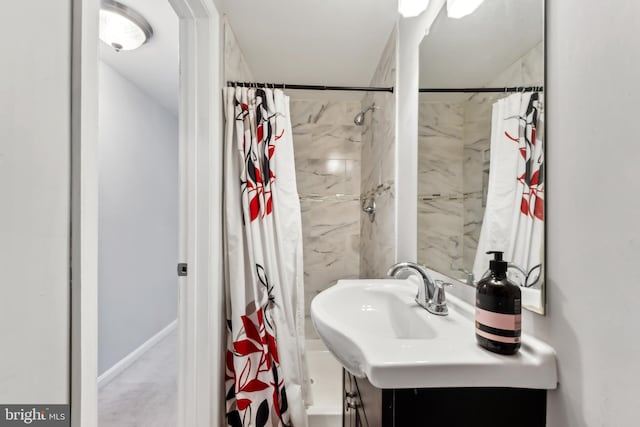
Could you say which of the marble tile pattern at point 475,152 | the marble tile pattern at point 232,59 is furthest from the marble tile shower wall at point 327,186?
the marble tile pattern at point 475,152

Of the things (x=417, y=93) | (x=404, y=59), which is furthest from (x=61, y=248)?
(x=404, y=59)

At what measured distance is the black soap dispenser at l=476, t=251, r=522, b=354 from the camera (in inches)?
22.7

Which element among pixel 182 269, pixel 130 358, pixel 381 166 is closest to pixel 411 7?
A: pixel 381 166

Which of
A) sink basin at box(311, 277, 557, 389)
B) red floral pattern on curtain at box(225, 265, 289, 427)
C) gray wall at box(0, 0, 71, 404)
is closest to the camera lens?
gray wall at box(0, 0, 71, 404)

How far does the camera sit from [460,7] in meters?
1.00

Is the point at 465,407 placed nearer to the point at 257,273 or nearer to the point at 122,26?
the point at 257,273

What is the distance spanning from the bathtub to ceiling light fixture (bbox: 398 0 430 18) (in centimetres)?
204

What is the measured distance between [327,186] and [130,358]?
7.10 feet

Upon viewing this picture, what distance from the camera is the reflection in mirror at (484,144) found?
649mm

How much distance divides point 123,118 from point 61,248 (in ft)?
7.59

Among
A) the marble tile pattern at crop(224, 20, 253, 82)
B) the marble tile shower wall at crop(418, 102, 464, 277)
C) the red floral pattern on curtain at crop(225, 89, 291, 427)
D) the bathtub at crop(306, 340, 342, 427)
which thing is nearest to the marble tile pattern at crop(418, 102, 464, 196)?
the marble tile shower wall at crop(418, 102, 464, 277)

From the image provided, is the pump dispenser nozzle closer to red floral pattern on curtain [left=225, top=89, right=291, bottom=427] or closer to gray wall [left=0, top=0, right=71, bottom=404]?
gray wall [left=0, top=0, right=71, bottom=404]

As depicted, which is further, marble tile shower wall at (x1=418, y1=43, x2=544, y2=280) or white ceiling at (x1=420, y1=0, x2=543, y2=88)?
marble tile shower wall at (x1=418, y1=43, x2=544, y2=280)

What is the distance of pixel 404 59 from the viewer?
4.75 ft
